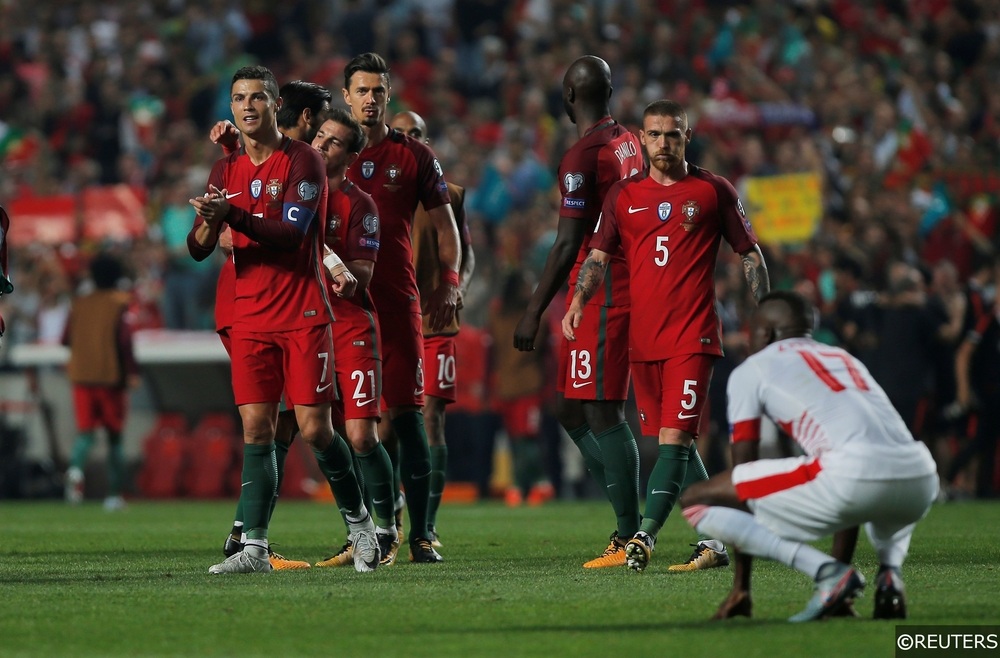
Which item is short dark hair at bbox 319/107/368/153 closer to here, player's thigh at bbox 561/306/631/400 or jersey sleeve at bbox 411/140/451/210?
jersey sleeve at bbox 411/140/451/210

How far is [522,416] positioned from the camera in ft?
57.8

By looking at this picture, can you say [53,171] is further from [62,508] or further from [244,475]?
[244,475]

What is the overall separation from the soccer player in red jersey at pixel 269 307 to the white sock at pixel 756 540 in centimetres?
270

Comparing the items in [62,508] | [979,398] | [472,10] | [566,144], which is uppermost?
[472,10]

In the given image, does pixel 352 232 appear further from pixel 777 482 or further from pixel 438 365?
pixel 777 482

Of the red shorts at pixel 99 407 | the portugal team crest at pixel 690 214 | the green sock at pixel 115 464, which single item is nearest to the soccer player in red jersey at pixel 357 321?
the portugal team crest at pixel 690 214

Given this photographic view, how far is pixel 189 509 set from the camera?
53.0 feet

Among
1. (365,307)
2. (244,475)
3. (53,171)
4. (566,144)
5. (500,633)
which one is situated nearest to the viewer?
(500,633)

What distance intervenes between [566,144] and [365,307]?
12532 mm

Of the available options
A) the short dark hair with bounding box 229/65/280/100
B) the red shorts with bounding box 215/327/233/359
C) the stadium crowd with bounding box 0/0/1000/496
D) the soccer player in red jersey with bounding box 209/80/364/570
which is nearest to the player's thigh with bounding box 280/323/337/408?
the soccer player in red jersey with bounding box 209/80/364/570

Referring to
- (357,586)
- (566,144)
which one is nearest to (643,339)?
(357,586)

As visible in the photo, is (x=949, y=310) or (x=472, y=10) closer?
(x=949, y=310)

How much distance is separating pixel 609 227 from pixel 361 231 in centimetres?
133

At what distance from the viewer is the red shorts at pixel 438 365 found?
1014cm
